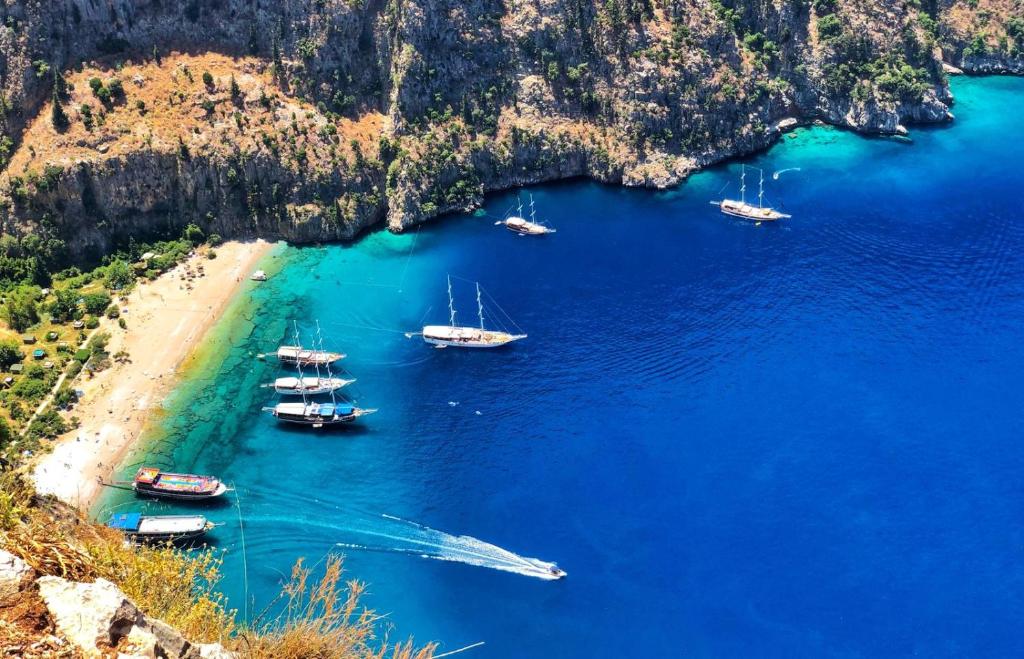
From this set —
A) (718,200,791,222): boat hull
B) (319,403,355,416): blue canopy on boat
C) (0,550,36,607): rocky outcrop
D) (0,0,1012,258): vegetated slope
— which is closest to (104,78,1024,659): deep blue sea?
(718,200,791,222): boat hull

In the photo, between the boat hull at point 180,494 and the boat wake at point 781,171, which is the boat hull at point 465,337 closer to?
the boat hull at point 180,494

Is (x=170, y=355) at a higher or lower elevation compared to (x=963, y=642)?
higher

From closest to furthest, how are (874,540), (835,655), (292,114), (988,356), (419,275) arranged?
(835,655) → (874,540) → (988,356) → (419,275) → (292,114)

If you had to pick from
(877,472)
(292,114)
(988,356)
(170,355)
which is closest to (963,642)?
(877,472)

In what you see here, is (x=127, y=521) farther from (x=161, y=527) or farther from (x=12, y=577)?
(x=12, y=577)

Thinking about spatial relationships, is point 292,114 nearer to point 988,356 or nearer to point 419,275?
point 419,275

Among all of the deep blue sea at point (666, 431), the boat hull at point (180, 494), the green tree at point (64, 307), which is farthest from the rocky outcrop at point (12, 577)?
the green tree at point (64, 307)

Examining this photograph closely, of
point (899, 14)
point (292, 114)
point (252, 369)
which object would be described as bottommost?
point (252, 369)
